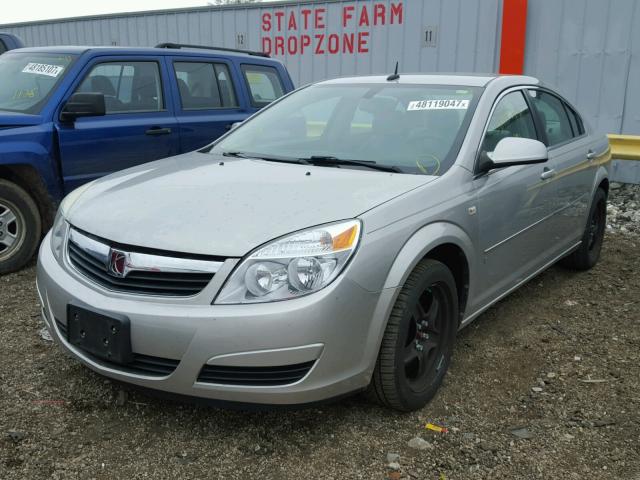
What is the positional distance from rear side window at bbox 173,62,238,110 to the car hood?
2611mm

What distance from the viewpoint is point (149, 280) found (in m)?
2.44

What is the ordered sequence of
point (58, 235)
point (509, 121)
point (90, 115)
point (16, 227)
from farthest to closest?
point (90, 115), point (16, 227), point (509, 121), point (58, 235)

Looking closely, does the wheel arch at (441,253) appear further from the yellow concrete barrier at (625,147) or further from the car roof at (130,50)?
the yellow concrete barrier at (625,147)

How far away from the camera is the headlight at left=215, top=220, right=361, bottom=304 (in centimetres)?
232

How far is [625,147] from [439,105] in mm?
5063

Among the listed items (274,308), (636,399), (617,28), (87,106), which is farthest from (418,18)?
(274,308)

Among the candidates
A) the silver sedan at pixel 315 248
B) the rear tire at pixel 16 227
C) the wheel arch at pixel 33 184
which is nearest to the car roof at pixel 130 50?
the wheel arch at pixel 33 184

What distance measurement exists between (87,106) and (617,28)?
651cm

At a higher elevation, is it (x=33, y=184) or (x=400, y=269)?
(x=400, y=269)

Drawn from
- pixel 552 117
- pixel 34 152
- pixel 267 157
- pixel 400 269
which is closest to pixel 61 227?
pixel 267 157

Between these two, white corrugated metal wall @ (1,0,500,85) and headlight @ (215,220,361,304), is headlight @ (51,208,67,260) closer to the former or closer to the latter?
headlight @ (215,220,361,304)

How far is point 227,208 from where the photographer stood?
104 inches

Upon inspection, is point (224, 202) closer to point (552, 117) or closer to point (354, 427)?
point (354, 427)

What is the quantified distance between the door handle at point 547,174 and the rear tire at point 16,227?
3724 millimetres
